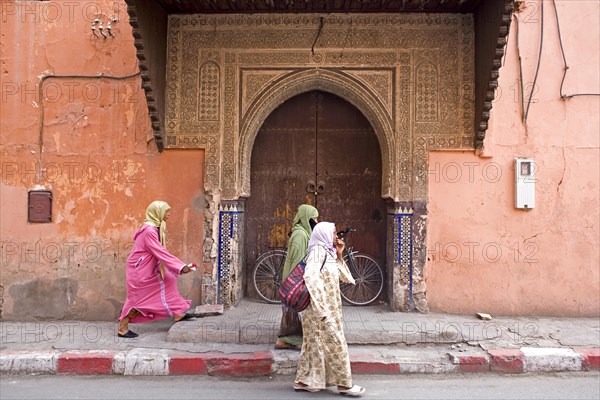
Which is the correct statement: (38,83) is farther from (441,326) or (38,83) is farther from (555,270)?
(555,270)

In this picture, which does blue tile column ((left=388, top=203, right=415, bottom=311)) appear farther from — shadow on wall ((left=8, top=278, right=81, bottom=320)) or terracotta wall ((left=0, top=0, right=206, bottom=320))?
shadow on wall ((left=8, top=278, right=81, bottom=320))

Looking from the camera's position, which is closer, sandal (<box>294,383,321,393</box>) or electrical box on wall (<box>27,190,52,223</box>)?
sandal (<box>294,383,321,393</box>)

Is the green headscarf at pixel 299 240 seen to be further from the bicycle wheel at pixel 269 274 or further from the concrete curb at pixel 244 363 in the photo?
the bicycle wheel at pixel 269 274

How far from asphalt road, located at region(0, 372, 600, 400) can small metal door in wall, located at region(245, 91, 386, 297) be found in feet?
6.97

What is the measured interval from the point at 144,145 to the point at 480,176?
3.81 meters

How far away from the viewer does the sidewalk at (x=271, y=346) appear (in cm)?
441

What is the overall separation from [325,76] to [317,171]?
1.16 m

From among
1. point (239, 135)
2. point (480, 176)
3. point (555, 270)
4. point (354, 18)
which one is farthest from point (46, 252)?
point (555, 270)

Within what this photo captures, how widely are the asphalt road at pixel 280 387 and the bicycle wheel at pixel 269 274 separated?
1.90m

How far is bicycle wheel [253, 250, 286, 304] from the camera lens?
618 centimetres

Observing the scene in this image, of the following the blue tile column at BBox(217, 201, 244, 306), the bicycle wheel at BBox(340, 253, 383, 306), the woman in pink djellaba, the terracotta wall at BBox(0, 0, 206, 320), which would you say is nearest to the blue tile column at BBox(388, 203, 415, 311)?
the bicycle wheel at BBox(340, 253, 383, 306)

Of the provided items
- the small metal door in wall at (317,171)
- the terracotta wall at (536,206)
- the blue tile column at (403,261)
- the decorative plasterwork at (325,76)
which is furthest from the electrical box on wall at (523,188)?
the small metal door in wall at (317,171)

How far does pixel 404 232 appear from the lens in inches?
226

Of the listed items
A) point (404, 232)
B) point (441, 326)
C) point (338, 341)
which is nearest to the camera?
point (338, 341)
